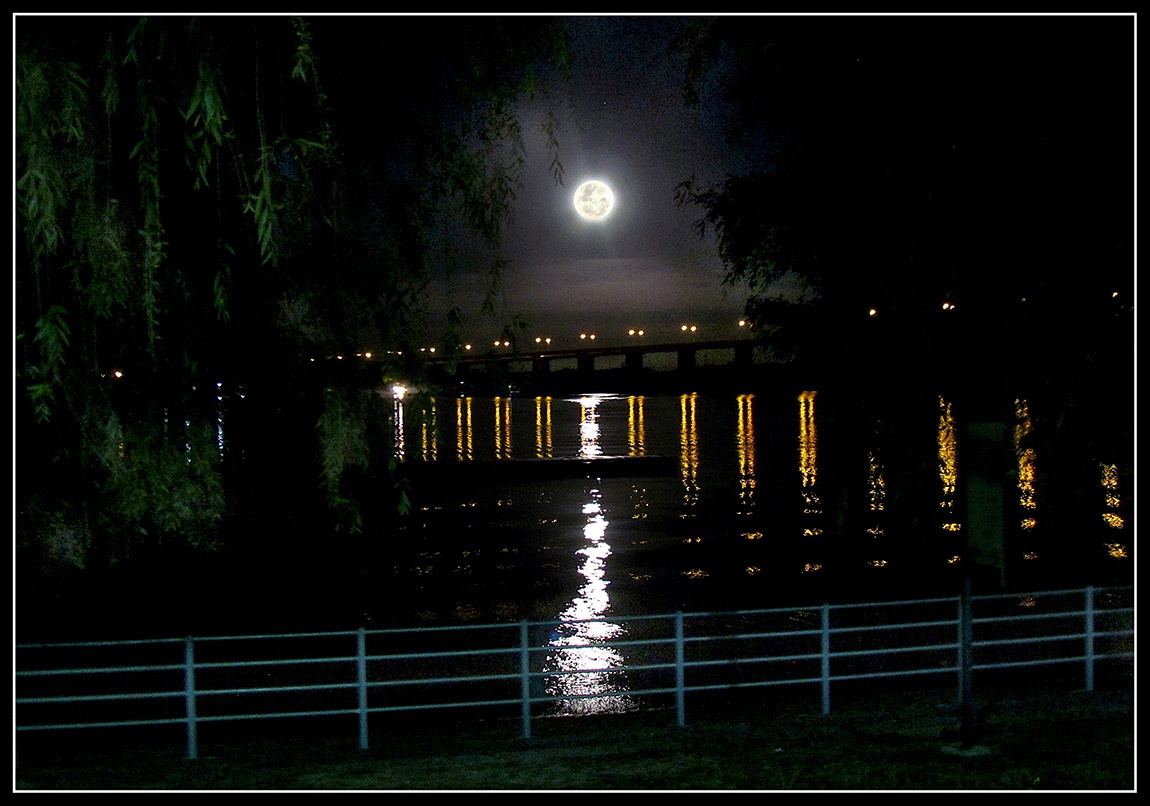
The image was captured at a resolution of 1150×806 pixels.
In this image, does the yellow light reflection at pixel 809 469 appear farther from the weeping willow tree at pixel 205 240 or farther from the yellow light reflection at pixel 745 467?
the weeping willow tree at pixel 205 240

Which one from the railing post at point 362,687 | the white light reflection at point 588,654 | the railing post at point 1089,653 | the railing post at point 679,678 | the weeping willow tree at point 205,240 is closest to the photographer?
the weeping willow tree at point 205,240

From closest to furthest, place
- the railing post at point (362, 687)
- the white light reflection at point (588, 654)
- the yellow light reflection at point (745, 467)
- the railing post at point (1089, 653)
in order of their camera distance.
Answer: the railing post at point (362, 687), the railing post at point (1089, 653), the white light reflection at point (588, 654), the yellow light reflection at point (745, 467)

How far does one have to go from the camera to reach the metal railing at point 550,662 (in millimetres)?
9289

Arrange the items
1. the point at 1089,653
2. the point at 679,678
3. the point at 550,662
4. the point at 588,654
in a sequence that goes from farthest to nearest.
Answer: the point at 588,654 < the point at 550,662 < the point at 1089,653 < the point at 679,678

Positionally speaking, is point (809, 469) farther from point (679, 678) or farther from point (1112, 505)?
point (679, 678)

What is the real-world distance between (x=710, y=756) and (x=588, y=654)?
6.19 m

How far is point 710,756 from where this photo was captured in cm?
621

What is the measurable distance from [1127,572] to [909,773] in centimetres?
1542

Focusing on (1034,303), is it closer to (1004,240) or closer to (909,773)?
(1004,240)

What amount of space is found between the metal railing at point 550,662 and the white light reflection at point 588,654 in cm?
3

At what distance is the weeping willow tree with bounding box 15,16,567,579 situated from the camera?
523 centimetres

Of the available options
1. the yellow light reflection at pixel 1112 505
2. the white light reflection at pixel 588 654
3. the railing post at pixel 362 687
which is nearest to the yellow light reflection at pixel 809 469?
the white light reflection at pixel 588 654

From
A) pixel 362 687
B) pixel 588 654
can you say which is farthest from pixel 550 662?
pixel 362 687

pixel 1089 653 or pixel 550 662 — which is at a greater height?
pixel 1089 653
